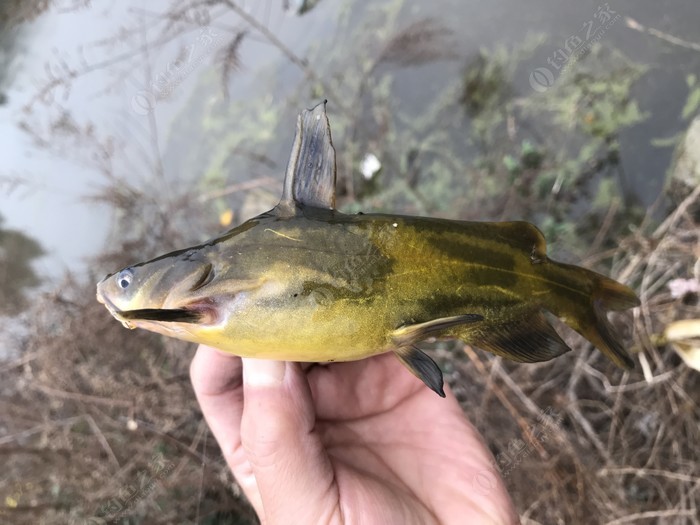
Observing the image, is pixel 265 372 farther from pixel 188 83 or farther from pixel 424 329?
pixel 188 83

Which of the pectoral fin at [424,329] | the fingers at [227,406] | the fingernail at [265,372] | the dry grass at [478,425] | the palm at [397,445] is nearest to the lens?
the pectoral fin at [424,329]

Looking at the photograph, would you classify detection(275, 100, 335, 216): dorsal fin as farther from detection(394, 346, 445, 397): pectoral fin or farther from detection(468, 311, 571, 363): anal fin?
detection(468, 311, 571, 363): anal fin

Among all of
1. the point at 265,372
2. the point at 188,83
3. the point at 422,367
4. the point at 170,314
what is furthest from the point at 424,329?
the point at 188,83

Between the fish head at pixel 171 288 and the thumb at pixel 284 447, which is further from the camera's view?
the thumb at pixel 284 447

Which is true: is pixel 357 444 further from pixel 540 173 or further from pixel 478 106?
pixel 478 106

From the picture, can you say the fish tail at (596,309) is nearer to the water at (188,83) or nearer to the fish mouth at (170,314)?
the fish mouth at (170,314)

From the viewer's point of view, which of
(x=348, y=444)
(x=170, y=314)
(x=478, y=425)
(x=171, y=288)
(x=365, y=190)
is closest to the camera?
(x=170, y=314)

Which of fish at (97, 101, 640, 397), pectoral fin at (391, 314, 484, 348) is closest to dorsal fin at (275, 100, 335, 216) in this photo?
fish at (97, 101, 640, 397)

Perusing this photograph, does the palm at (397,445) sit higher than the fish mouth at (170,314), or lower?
lower

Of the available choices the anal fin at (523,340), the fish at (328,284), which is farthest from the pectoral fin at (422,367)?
the anal fin at (523,340)
